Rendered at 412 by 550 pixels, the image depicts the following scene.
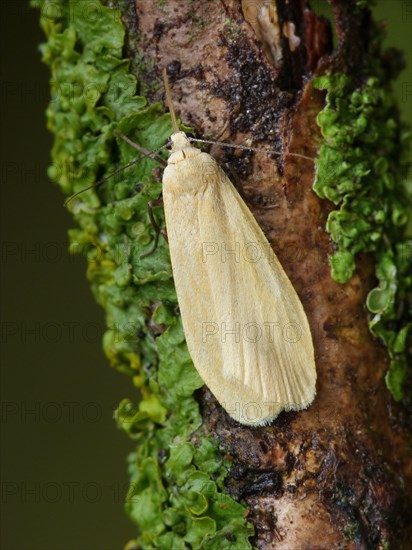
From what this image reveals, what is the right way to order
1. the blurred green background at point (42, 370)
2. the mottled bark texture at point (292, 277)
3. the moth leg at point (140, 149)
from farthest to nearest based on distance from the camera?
1. the blurred green background at point (42, 370)
2. the moth leg at point (140, 149)
3. the mottled bark texture at point (292, 277)

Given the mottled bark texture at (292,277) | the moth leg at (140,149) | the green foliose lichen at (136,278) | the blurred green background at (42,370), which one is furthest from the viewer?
the blurred green background at (42,370)

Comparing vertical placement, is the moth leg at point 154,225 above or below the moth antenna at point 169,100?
below

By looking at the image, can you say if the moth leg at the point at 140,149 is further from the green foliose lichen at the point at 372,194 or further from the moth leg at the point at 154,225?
the green foliose lichen at the point at 372,194

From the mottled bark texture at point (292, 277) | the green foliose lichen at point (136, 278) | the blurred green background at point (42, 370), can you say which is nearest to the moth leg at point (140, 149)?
the green foliose lichen at point (136, 278)

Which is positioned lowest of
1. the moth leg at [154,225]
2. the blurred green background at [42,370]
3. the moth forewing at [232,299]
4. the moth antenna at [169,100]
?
the blurred green background at [42,370]

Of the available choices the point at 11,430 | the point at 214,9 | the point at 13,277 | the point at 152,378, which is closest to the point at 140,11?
the point at 214,9

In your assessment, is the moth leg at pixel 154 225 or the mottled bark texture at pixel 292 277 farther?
the moth leg at pixel 154 225

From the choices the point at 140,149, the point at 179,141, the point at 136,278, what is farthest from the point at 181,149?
the point at 136,278

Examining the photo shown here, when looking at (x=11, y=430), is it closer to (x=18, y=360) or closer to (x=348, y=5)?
(x=18, y=360)
